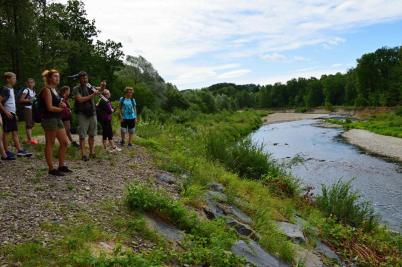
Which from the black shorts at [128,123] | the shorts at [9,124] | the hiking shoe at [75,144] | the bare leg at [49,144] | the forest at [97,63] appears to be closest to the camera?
the bare leg at [49,144]

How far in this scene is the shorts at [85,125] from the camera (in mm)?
10953

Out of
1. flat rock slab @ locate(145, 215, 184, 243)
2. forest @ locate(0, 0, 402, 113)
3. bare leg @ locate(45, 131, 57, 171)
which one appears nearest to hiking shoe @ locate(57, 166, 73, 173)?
bare leg @ locate(45, 131, 57, 171)

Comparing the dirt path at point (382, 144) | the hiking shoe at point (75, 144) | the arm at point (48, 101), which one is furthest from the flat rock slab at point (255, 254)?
the dirt path at point (382, 144)

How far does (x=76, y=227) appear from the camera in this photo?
6.07m

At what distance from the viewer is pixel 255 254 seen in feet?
24.2

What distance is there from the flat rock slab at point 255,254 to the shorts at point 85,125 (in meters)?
5.24

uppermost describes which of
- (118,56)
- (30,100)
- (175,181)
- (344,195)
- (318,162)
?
(118,56)

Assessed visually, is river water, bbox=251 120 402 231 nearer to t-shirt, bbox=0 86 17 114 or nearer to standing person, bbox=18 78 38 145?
standing person, bbox=18 78 38 145

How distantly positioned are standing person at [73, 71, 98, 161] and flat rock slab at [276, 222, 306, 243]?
5.06 m

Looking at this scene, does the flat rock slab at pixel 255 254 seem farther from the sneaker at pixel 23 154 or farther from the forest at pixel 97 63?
the forest at pixel 97 63

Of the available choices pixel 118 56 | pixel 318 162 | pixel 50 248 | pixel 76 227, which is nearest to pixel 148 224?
pixel 76 227

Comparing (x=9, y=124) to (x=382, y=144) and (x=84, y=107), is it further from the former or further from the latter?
(x=382, y=144)

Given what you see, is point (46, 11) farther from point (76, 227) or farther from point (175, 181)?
point (76, 227)

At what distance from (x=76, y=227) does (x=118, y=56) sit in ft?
135
